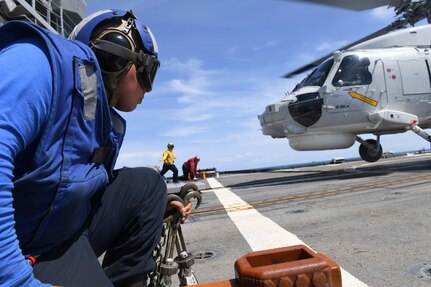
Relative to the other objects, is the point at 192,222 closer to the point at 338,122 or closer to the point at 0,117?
the point at 0,117

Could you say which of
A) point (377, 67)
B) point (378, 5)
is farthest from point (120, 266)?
point (378, 5)

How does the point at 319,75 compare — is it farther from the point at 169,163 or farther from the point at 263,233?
the point at 169,163

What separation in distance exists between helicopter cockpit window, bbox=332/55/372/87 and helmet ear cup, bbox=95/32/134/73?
293 inches

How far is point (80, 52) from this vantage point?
3.59 ft

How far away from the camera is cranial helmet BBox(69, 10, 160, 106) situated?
1.34 meters

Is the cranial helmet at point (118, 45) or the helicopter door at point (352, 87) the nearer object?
the cranial helmet at point (118, 45)

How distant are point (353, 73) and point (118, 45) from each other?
7751mm

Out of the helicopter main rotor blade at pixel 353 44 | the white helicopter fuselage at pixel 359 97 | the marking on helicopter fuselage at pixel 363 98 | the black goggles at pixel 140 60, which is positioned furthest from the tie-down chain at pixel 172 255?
the helicopter main rotor blade at pixel 353 44

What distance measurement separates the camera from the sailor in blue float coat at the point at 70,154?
2.70ft

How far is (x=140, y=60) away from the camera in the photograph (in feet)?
4.63

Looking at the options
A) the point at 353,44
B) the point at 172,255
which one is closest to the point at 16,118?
the point at 172,255

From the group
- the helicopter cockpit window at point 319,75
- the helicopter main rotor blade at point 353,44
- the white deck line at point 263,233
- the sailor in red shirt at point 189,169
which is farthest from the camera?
the sailor in red shirt at point 189,169

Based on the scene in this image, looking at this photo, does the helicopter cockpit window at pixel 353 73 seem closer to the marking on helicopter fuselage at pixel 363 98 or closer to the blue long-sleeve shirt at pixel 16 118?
the marking on helicopter fuselage at pixel 363 98

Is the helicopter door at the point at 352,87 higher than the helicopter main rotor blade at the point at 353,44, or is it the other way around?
the helicopter main rotor blade at the point at 353,44
